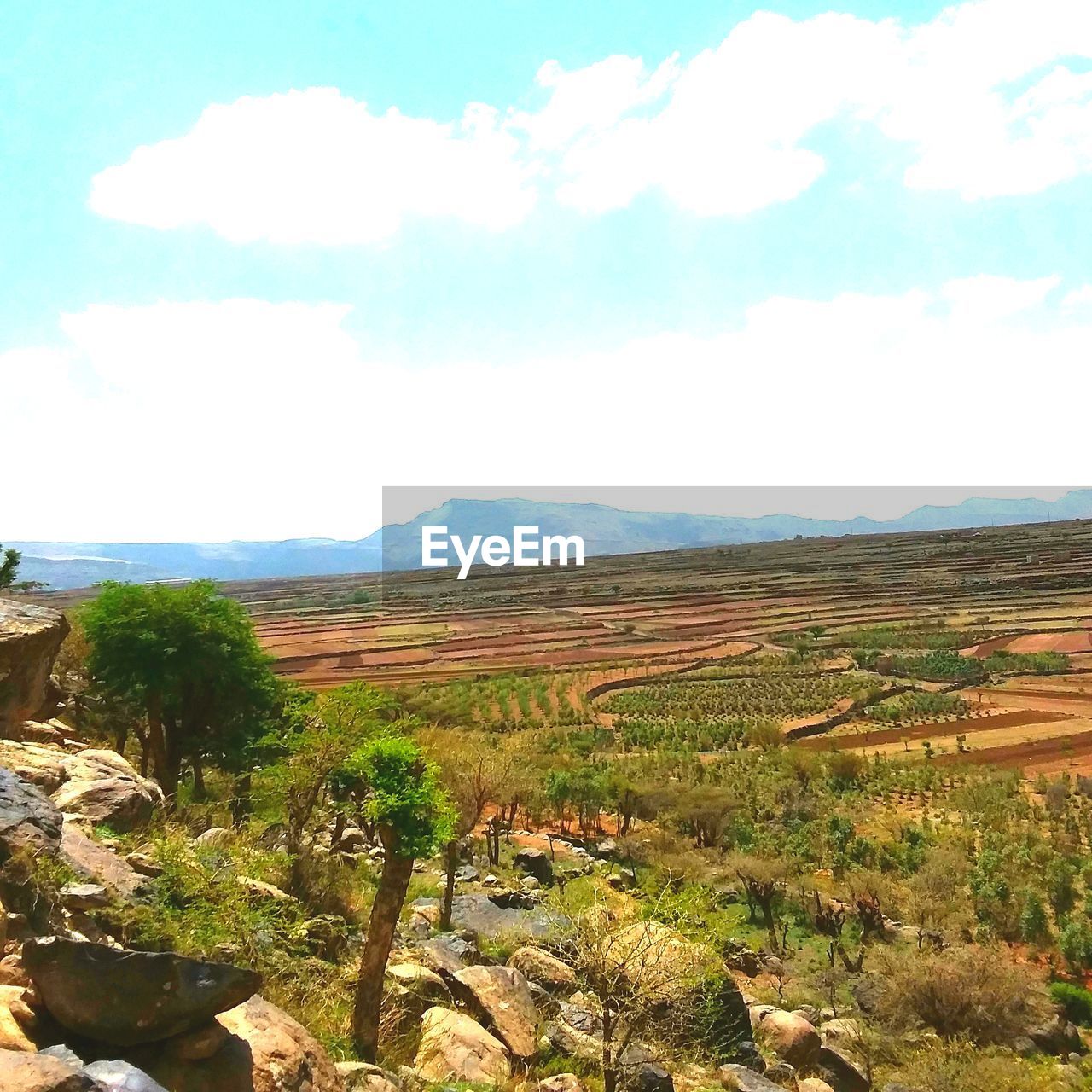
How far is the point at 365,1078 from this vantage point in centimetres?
962

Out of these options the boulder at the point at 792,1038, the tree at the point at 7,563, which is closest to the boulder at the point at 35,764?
the boulder at the point at 792,1038

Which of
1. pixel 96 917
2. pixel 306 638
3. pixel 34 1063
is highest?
pixel 34 1063

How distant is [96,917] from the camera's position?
937cm

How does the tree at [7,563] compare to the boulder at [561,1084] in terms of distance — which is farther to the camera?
the tree at [7,563]

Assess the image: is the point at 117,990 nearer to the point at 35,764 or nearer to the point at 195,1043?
the point at 195,1043

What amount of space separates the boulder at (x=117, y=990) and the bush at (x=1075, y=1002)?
21.2 meters

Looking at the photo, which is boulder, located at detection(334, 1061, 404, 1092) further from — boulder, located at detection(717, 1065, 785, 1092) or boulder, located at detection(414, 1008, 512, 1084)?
boulder, located at detection(717, 1065, 785, 1092)

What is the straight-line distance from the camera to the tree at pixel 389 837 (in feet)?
36.1


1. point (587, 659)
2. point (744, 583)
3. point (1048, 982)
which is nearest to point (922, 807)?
point (1048, 982)

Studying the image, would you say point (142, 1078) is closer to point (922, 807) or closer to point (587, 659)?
point (922, 807)

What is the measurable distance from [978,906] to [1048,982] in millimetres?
3460

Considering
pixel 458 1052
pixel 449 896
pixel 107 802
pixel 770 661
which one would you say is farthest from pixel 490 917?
pixel 770 661

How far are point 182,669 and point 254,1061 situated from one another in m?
19.0

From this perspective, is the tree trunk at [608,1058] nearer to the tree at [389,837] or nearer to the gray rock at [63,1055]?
the tree at [389,837]
